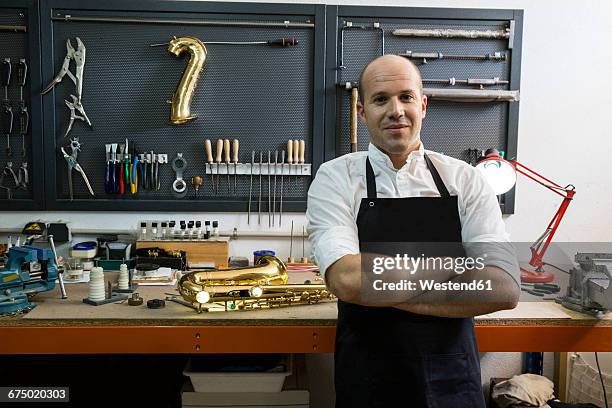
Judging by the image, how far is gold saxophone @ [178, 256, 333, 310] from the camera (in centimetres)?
213

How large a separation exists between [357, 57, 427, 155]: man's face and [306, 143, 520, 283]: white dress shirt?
0.28ft

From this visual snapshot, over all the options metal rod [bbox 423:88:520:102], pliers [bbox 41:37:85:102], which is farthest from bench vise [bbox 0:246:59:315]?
metal rod [bbox 423:88:520:102]

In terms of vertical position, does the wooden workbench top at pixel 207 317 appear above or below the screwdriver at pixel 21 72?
below

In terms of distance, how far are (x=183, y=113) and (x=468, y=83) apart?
63.7 inches

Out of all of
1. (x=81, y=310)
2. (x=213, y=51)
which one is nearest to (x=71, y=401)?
(x=81, y=310)

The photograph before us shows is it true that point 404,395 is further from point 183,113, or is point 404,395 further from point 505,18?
point 505,18

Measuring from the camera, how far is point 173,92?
3049mm

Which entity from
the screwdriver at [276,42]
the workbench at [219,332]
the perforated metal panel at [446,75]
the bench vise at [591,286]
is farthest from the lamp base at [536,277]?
the screwdriver at [276,42]

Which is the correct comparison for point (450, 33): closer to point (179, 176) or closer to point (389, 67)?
point (389, 67)

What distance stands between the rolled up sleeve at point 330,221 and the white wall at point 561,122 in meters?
1.49

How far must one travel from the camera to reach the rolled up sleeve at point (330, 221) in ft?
5.09

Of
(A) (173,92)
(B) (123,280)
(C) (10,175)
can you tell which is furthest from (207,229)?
(C) (10,175)

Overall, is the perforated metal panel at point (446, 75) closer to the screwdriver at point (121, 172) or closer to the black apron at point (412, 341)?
the screwdriver at point (121, 172)

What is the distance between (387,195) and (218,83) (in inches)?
66.5
